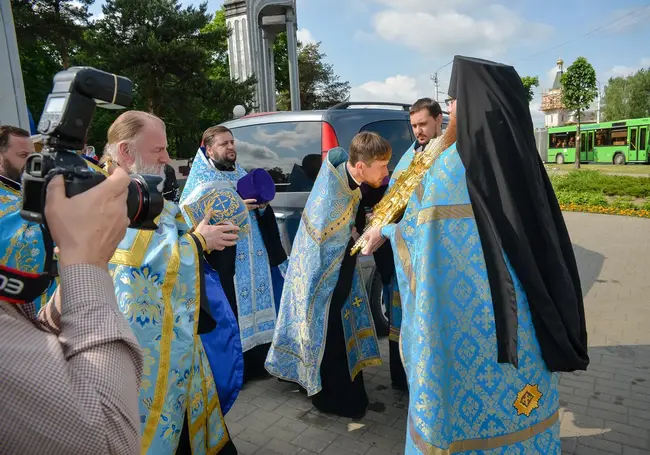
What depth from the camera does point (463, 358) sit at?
6.62 ft

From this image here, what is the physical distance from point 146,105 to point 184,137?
6783 mm

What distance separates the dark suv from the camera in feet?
14.9

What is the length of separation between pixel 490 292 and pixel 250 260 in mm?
2389

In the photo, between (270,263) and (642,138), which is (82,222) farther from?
(642,138)

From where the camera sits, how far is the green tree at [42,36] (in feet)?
46.6

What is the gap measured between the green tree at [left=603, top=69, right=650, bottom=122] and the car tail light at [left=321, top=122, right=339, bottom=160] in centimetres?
6102

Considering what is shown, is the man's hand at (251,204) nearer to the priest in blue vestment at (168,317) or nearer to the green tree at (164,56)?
the priest in blue vestment at (168,317)

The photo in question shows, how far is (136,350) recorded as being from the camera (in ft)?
3.10

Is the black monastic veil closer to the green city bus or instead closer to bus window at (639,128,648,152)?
the green city bus

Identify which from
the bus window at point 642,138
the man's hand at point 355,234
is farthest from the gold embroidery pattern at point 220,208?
the bus window at point 642,138

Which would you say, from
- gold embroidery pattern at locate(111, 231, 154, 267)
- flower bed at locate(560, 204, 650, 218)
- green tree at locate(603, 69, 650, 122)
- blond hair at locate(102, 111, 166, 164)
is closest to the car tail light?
blond hair at locate(102, 111, 166, 164)

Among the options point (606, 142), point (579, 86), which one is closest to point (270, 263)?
point (579, 86)

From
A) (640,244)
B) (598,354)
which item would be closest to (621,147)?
(640,244)

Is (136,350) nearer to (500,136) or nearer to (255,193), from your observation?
(500,136)
